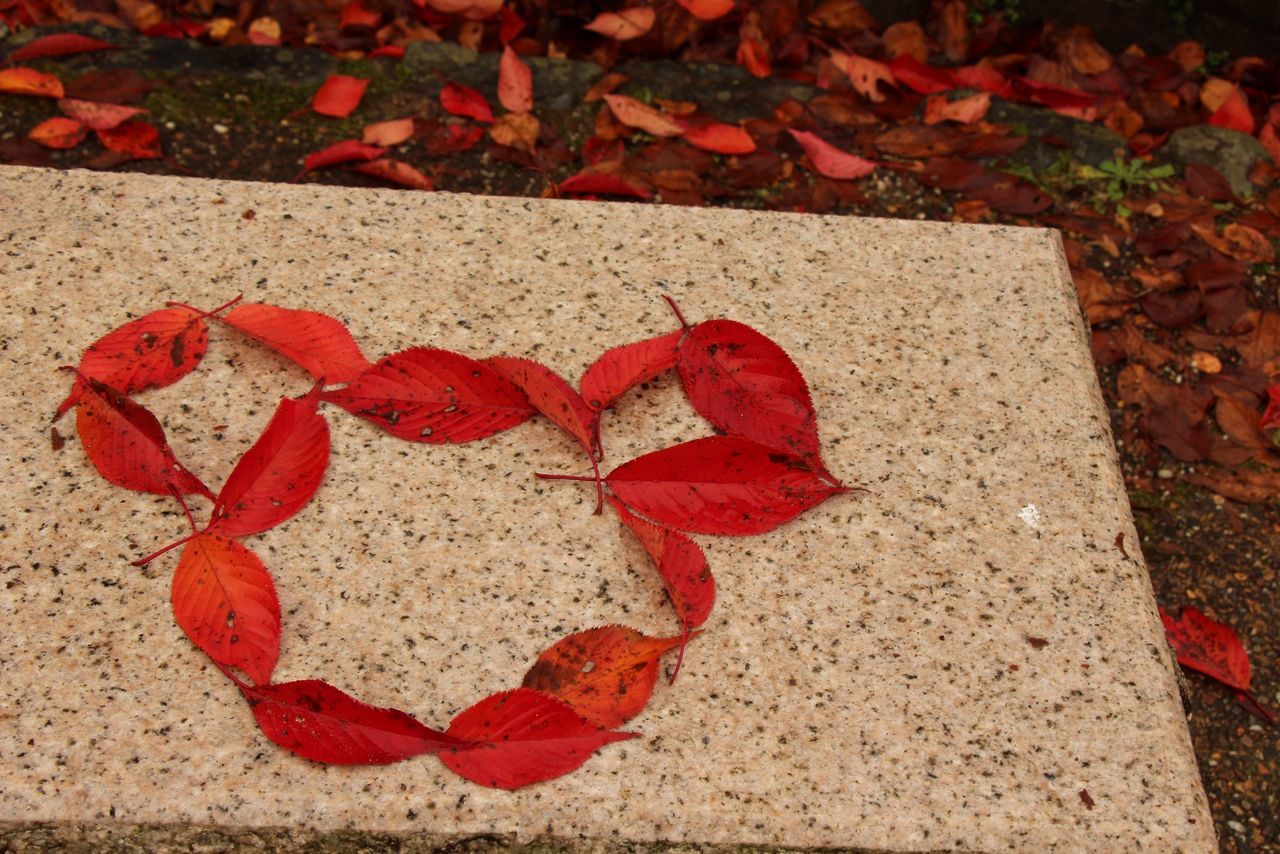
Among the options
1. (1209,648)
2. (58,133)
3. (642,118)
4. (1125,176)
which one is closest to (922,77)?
(1125,176)

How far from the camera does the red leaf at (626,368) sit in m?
1.57

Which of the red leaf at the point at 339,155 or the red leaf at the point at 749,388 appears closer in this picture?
the red leaf at the point at 749,388

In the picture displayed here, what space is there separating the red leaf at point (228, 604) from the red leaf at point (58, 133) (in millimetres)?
1469

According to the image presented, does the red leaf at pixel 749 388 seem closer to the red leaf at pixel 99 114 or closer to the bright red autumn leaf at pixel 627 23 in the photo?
the bright red autumn leaf at pixel 627 23

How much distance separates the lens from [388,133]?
8.45ft

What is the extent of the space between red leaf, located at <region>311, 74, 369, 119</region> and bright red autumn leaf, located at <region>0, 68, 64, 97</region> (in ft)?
1.82

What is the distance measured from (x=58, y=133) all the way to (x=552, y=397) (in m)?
1.59

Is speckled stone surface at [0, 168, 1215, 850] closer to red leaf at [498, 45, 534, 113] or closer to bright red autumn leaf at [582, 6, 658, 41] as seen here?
red leaf at [498, 45, 534, 113]

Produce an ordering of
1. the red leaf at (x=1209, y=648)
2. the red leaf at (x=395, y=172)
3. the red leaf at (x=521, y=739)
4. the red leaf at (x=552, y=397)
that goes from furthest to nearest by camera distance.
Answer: the red leaf at (x=395, y=172) < the red leaf at (x=1209, y=648) < the red leaf at (x=552, y=397) < the red leaf at (x=521, y=739)

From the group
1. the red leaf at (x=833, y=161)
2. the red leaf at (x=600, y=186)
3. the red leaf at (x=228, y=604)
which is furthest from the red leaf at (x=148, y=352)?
the red leaf at (x=833, y=161)

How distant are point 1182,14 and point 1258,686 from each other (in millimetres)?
1812

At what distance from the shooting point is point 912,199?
261 centimetres

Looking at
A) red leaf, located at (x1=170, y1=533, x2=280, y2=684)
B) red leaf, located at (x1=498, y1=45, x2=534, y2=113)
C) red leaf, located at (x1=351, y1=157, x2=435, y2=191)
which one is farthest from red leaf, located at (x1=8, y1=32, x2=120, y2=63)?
red leaf, located at (x1=170, y1=533, x2=280, y2=684)

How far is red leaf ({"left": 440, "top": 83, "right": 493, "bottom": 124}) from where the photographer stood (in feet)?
8.65
